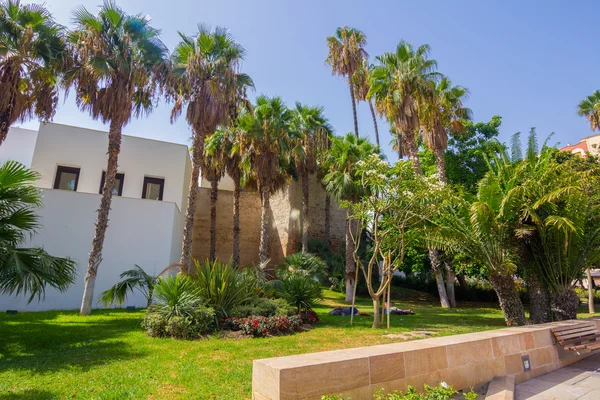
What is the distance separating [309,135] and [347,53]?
6568 millimetres

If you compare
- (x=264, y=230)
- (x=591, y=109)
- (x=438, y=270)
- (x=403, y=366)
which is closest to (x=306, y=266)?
(x=264, y=230)

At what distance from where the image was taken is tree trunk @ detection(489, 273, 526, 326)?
370 inches

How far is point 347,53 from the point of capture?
22.9 meters

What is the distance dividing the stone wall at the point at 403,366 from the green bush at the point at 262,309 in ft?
16.6

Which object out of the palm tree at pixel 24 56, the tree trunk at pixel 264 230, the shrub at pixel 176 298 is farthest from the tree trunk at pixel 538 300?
the palm tree at pixel 24 56

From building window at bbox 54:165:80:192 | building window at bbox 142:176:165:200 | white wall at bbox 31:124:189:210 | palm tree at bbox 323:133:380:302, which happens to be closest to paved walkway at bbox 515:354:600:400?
palm tree at bbox 323:133:380:302

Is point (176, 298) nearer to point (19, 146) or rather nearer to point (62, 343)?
point (62, 343)

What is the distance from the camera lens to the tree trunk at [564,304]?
905 centimetres

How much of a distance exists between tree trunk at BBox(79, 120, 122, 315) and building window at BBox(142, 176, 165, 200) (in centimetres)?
590

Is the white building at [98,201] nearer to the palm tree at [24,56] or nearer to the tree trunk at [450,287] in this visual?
the palm tree at [24,56]

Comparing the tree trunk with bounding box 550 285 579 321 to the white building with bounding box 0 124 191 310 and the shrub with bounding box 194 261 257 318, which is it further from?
the white building with bounding box 0 124 191 310

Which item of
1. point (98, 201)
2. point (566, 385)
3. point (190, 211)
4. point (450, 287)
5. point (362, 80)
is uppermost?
point (362, 80)

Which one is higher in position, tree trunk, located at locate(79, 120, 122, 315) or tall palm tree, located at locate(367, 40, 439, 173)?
tall palm tree, located at locate(367, 40, 439, 173)

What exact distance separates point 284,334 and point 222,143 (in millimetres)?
13339
